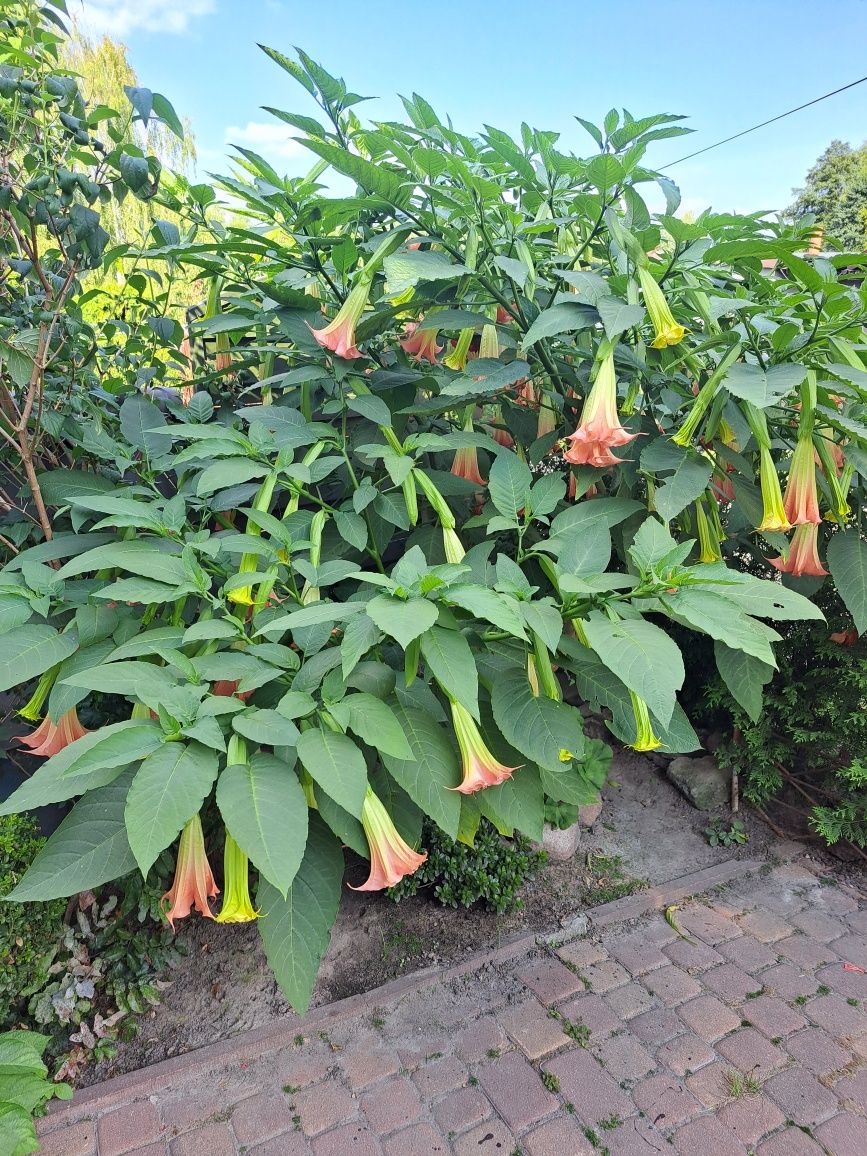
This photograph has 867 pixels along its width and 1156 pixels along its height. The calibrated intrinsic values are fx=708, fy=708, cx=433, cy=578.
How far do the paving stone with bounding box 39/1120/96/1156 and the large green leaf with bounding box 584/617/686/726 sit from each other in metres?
1.51

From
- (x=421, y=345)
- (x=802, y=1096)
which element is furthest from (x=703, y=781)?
(x=421, y=345)

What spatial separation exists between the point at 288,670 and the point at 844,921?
198 cm

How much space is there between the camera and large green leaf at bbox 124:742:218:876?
2.51ft

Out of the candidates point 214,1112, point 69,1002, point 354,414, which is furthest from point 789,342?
point 69,1002

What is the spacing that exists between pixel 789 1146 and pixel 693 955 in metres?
0.54

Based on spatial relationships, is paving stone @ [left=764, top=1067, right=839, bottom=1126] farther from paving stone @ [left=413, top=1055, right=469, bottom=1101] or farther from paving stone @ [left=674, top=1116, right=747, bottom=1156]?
paving stone @ [left=413, top=1055, right=469, bottom=1101]

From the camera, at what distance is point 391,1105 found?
1.54 metres

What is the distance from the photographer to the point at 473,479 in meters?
1.65

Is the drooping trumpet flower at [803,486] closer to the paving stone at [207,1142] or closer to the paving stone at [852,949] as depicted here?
the paving stone at [852,949]

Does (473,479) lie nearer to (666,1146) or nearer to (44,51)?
(44,51)

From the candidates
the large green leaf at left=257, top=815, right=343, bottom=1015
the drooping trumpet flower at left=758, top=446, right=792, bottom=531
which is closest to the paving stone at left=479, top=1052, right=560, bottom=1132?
the large green leaf at left=257, top=815, right=343, bottom=1015

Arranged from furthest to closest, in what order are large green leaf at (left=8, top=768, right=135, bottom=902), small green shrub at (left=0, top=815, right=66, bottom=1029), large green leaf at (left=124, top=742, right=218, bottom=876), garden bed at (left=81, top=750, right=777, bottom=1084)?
garden bed at (left=81, top=750, right=777, bottom=1084), small green shrub at (left=0, top=815, right=66, bottom=1029), large green leaf at (left=8, top=768, right=135, bottom=902), large green leaf at (left=124, top=742, right=218, bottom=876)

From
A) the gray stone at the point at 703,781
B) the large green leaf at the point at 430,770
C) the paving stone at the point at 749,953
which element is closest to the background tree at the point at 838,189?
the gray stone at the point at 703,781

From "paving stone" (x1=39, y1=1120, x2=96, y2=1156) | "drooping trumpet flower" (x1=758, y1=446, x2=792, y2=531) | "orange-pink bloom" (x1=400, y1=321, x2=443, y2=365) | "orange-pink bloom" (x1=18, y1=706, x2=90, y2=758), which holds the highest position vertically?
"orange-pink bloom" (x1=400, y1=321, x2=443, y2=365)
